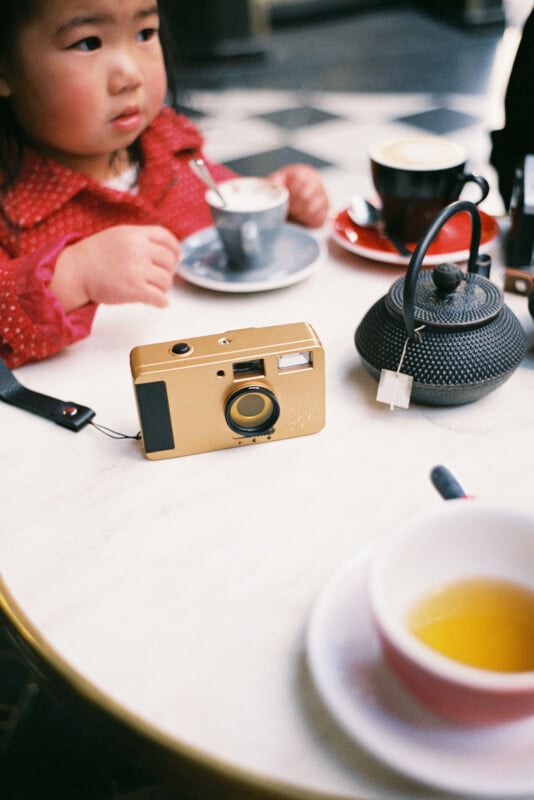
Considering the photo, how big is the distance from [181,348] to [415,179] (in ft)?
1.30

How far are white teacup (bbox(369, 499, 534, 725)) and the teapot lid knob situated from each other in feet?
0.74

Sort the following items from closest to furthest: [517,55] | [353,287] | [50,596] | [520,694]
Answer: [520,694], [50,596], [353,287], [517,55]

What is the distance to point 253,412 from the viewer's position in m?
0.54

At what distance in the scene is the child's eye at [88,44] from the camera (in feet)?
2.54

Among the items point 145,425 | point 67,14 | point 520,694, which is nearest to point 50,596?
point 145,425

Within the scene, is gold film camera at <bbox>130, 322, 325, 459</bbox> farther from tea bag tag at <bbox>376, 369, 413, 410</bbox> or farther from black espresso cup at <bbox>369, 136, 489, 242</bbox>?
black espresso cup at <bbox>369, 136, 489, 242</bbox>

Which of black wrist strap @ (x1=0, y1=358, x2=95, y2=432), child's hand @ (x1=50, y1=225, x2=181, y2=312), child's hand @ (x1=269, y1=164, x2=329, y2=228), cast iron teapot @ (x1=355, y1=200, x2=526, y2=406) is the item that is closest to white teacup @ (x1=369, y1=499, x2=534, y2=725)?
cast iron teapot @ (x1=355, y1=200, x2=526, y2=406)

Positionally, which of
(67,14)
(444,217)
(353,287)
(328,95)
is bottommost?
(328,95)

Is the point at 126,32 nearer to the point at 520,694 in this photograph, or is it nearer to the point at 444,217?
the point at 444,217

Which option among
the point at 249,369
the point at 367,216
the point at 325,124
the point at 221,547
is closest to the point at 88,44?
the point at 367,216

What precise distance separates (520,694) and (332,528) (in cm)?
19

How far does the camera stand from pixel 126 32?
30.9 inches

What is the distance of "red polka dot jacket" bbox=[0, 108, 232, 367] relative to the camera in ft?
2.21

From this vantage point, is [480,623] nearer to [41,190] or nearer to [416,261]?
[416,261]
